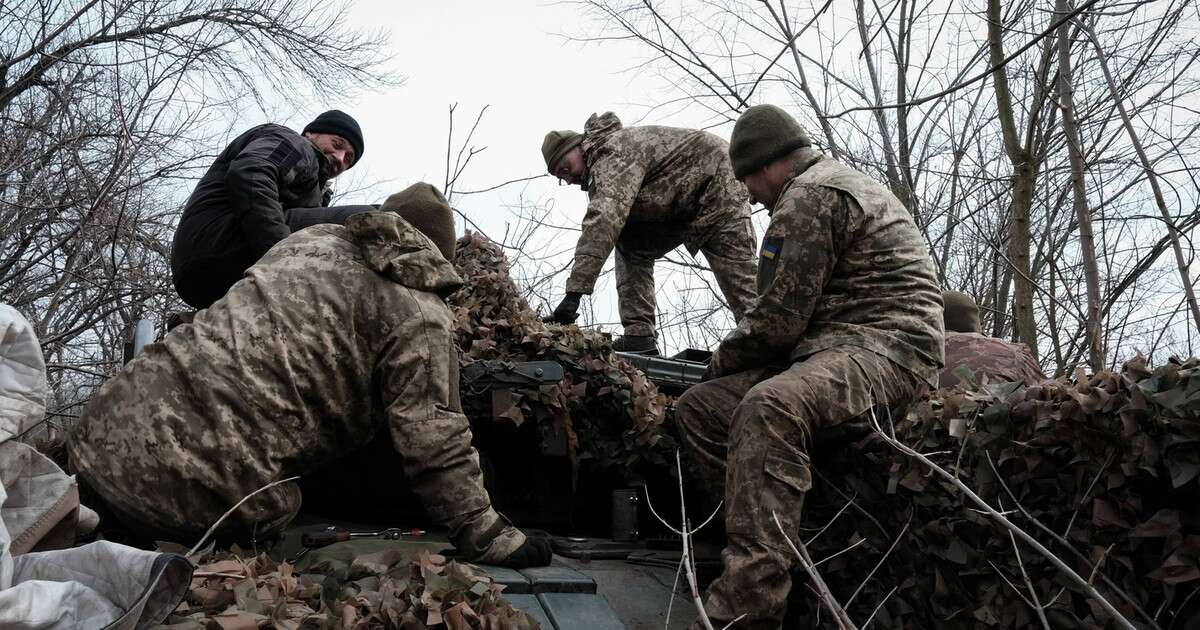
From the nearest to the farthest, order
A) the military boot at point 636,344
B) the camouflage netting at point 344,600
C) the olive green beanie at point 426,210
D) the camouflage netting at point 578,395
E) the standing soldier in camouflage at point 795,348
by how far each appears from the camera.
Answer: the camouflage netting at point 344,600 → the standing soldier in camouflage at point 795,348 → the olive green beanie at point 426,210 → the camouflage netting at point 578,395 → the military boot at point 636,344

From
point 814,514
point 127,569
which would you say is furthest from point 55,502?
point 814,514

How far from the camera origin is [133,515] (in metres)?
3.54

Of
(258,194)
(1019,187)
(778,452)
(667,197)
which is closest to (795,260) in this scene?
(778,452)

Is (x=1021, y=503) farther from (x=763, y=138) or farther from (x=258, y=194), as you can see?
(x=258, y=194)

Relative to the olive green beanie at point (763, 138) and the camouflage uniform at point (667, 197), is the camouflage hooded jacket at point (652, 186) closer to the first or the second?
the camouflage uniform at point (667, 197)

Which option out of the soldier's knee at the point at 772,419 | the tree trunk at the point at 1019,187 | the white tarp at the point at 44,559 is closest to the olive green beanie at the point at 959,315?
the tree trunk at the point at 1019,187

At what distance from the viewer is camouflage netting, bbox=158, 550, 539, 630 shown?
267 centimetres

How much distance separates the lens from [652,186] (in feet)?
22.9

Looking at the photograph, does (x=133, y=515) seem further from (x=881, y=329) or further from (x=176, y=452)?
(x=881, y=329)

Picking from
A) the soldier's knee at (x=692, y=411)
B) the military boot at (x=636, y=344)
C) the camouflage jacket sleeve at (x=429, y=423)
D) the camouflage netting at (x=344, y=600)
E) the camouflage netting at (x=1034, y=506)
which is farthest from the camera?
the military boot at (x=636, y=344)

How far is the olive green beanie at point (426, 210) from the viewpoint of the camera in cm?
418

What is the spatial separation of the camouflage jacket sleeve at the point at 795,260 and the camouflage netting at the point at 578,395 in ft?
3.09

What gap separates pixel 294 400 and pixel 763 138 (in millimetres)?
2311

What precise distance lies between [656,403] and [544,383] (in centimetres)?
65
